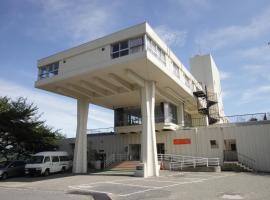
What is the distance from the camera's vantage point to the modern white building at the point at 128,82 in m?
19.7

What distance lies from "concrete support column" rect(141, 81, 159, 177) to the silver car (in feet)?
38.7

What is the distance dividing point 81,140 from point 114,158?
15.6ft

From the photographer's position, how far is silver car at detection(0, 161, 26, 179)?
22.0 m

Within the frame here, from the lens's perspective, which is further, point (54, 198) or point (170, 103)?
point (170, 103)

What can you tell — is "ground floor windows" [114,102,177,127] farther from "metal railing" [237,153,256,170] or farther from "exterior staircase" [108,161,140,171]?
"metal railing" [237,153,256,170]

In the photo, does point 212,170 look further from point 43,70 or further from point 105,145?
point 43,70

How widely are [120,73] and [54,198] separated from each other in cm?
1180

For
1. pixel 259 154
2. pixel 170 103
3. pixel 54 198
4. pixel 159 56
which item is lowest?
pixel 54 198

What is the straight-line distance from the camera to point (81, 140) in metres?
26.3

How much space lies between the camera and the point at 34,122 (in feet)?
99.4

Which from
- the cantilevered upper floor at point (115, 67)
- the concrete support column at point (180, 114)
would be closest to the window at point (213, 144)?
the concrete support column at point (180, 114)

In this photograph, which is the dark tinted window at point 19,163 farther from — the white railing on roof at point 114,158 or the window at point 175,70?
the window at point 175,70

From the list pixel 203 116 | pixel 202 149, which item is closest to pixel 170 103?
pixel 202 149

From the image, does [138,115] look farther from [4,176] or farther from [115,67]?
[4,176]
